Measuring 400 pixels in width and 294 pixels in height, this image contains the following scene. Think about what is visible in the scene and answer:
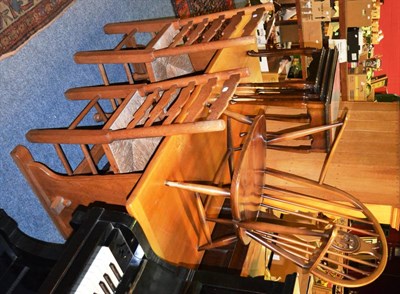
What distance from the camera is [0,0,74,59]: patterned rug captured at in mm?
1727

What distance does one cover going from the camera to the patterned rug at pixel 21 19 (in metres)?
1.73

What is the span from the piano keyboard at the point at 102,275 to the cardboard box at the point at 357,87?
2272 mm

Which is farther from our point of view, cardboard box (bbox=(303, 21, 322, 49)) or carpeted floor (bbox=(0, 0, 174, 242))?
cardboard box (bbox=(303, 21, 322, 49))

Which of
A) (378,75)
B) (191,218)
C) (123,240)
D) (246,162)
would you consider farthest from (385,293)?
(123,240)

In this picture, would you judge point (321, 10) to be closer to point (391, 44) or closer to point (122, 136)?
point (391, 44)

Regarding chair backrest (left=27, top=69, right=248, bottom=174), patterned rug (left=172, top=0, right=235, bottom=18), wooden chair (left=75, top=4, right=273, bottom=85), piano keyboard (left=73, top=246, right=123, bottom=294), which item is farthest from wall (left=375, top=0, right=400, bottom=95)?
piano keyboard (left=73, top=246, right=123, bottom=294)

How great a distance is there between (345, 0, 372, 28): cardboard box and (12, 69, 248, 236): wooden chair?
128cm

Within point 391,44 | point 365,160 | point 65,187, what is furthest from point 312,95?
point 391,44

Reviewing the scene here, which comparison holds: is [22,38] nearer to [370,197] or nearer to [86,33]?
[86,33]

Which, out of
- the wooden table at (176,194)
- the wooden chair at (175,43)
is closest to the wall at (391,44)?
the wooden chair at (175,43)

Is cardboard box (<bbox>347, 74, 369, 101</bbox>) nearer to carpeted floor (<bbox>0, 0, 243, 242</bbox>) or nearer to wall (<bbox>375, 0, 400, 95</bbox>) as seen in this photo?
wall (<bbox>375, 0, 400, 95</bbox>)

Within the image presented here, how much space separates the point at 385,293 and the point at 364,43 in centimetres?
216

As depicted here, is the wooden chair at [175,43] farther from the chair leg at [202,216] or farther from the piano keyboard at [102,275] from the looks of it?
the piano keyboard at [102,275]

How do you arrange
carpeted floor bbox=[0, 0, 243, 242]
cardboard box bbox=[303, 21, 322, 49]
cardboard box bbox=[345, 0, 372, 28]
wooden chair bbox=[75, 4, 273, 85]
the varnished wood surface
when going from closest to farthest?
carpeted floor bbox=[0, 0, 243, 242], wooden chair bbox=[75, 4, 273, 85], the varnished wood surface, cardboard box bbox=[345, 0, 372, 28], cardboard box bbox=[303, 21, 322, 49]
